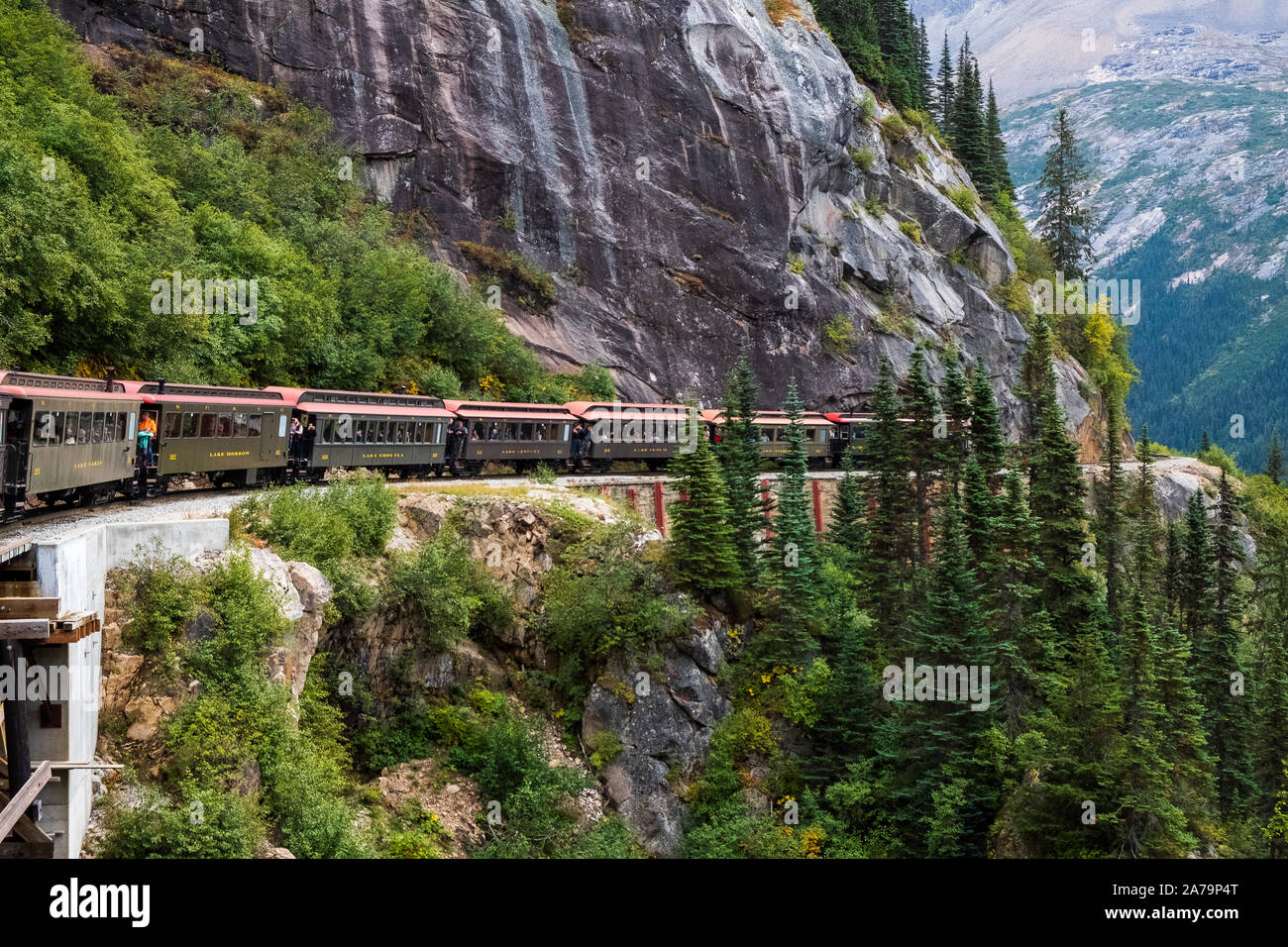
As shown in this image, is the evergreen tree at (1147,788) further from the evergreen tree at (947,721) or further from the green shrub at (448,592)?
the green shrub at (448,592)

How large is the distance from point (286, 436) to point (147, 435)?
20.4 ft

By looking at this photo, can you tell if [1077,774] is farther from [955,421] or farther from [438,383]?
[438,383]

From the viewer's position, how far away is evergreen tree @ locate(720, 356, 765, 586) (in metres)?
41.3

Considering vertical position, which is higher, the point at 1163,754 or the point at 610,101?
the point at 610,101

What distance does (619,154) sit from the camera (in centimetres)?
6569

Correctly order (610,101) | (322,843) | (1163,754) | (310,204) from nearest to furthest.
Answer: (322,843) → (1163,754) → (310,204) → (610,101)

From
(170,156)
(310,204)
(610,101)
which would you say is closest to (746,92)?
(610,101)

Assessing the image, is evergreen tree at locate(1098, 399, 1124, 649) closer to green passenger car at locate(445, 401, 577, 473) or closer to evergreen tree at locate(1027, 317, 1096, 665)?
evergreen tree at locate(1027, 317, 1096, 665)

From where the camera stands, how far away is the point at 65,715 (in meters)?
16.8

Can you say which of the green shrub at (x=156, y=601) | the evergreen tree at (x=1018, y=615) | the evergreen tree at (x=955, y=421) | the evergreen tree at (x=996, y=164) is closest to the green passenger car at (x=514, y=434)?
the evergreen tree at (x=955, y=421)

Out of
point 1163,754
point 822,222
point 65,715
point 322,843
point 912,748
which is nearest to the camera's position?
point 65,715

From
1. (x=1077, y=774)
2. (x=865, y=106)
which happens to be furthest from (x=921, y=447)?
(x=865, y=106)

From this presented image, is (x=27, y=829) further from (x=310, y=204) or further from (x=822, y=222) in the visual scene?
(x=822, y=222)

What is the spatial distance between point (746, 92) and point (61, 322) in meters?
43.5
